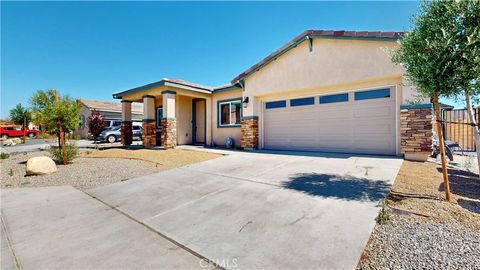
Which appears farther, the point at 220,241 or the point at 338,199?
the point at 338,199

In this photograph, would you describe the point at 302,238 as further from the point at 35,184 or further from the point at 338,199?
the point at 35,184

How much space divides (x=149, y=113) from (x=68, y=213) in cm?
1001

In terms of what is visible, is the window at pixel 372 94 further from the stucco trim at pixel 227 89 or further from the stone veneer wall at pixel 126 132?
the stone veneer wall at pixel 126 132

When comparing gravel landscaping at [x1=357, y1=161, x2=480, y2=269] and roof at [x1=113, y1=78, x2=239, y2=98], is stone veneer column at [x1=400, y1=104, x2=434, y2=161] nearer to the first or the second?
gravel landscaping at [x1=357, y1=161, x2=480, y2=269]

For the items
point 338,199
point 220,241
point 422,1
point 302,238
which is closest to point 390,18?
point 422,1

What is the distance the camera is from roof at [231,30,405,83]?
697 centimetres

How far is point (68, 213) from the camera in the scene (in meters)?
3.54

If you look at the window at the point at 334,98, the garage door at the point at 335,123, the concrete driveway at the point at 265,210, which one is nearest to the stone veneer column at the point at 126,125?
the garage door at the point at 335,123

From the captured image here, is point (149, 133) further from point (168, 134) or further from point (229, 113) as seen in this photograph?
point (229, 113)

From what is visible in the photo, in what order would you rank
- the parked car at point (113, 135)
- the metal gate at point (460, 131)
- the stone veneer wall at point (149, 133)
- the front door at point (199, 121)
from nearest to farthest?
the metal gate at point (460, 131) < the stone veneer wall at point (149, 133) < the front door at point (199, 121) < the parked car at point (113, 135)

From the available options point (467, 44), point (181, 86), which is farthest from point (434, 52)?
point (181, 86)

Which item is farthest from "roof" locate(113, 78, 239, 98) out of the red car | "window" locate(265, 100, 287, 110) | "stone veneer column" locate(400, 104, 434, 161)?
the red car

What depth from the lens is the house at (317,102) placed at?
712 centimetres

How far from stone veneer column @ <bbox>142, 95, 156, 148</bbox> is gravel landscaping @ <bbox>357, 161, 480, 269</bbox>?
479 inches
